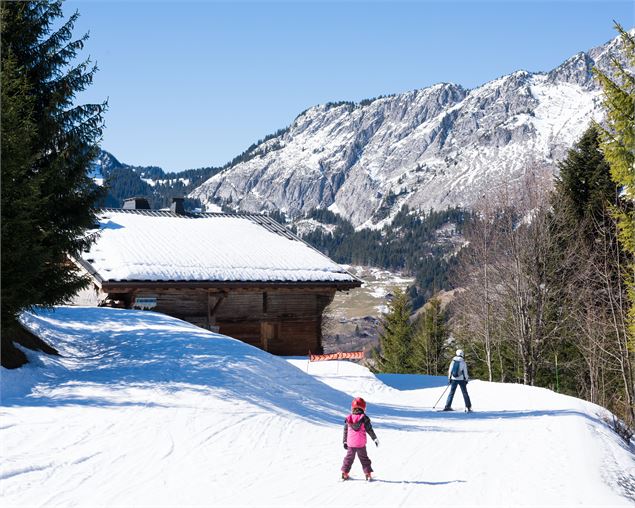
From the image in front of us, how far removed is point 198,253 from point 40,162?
38.1ft

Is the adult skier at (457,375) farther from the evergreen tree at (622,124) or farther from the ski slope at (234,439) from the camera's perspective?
the evergreen tree at (622,124)

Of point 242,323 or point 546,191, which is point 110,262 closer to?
point 242,323

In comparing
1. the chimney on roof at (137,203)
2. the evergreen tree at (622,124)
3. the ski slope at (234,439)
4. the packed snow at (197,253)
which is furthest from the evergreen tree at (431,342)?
the evergreen tree at (622,124)

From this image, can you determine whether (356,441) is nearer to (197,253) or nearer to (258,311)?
(258,311)

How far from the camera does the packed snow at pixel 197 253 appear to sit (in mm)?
23922

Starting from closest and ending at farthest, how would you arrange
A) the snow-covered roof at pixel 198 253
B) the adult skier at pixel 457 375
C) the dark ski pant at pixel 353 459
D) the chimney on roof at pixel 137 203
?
1. the dark ski pant at pixel 353 459
2. the adult skier at pixel 457 375
3. the snow-covered roof at pixel 198 253
4. the chimney on roof at pixel 137 203

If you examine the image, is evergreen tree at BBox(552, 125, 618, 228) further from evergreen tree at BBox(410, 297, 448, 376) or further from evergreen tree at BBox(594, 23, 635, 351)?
evergreen tree at BBox(410, 297, 448, 376)

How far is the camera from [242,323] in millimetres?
25766

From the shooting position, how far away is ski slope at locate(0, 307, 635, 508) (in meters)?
8.62

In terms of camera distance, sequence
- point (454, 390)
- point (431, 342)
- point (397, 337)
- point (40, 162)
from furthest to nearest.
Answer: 1. point (397, 337)
2. point (431, 342)
3. point (454, 390)
4. point (40, 162)

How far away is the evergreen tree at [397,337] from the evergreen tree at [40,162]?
104 ft

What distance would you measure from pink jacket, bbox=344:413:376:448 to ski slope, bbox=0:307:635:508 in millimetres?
529

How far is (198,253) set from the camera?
2661cm

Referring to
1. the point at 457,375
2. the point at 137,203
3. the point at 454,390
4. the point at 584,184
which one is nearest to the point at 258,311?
the point at 457,375
